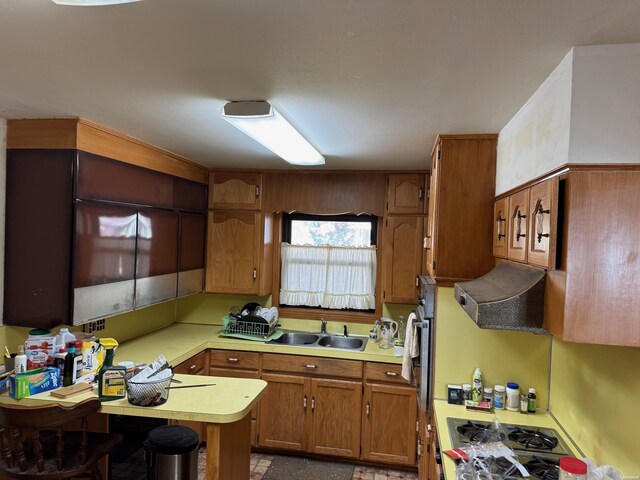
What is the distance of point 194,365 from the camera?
3174 millimetres

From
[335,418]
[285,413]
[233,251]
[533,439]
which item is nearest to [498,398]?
[533,439]

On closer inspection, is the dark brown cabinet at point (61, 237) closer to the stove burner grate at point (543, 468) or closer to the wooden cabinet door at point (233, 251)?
the wooden cabinet door at point (233, 251)

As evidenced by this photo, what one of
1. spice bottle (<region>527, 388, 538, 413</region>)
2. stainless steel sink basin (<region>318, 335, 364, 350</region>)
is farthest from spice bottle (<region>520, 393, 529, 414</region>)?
stainless steel sink basin (<region>318, 335, 364, 350</region>)

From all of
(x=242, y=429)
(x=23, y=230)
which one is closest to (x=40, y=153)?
(x=23, y=230)

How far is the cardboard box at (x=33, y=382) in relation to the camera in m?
2.03

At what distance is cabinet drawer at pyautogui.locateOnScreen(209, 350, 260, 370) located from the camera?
337cm

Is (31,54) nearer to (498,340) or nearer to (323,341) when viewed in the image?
(498,340)

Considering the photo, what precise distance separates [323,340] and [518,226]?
7.65ft

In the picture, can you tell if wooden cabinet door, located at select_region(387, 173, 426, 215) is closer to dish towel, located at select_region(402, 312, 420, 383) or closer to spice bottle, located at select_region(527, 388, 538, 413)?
dish towel, located at select_region(402, 312, 420, 383)

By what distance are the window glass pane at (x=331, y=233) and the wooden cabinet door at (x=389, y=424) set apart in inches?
52.1

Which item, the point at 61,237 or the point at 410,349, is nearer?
the point at 61,237

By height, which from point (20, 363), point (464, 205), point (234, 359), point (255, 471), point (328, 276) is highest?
point (464, 205)

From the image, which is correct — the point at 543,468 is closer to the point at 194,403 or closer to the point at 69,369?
the point at 194,403

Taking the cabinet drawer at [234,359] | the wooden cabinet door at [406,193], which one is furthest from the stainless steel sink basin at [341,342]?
the wooden cabinet door at [406,193]
